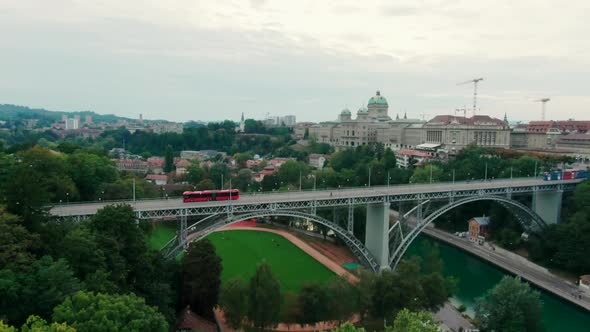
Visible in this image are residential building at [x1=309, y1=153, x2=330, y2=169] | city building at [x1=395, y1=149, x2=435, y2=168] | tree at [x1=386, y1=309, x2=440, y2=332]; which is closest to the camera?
tree at [x1=386, y1=309, x2=440, y2=332]

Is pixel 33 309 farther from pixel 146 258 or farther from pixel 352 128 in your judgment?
pixel 352 128

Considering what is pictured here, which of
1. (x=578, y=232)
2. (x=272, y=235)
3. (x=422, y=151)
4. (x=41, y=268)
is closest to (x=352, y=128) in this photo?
(x=422, y=151)

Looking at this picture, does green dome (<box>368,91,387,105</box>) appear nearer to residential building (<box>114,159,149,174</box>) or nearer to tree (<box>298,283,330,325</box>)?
residential building (<box>114,159,149,174</box>)

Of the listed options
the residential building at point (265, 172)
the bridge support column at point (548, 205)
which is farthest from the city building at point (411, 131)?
the bridge support column at point (548, 205)

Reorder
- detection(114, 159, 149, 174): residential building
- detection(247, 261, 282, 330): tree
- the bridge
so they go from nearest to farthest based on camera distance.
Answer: detection(247, 261, 282, 330): tree
the bridge
detection(114, 159, 149, 174): residential building

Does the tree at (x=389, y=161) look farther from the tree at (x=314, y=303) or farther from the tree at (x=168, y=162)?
the tree at (x=314, y=303)

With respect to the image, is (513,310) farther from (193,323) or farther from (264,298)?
(193,323)

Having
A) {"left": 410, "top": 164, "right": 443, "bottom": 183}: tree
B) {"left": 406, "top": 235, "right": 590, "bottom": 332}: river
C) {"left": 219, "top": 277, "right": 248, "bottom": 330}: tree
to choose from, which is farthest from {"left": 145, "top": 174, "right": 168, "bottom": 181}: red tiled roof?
{"left": 219, "top": 277, "right": 248, "bottom": 330}: tree
